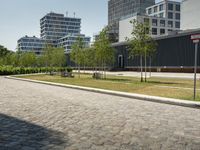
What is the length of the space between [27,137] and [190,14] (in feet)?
252

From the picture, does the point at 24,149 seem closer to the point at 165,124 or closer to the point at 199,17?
the point at 165,124

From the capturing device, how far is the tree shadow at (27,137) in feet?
19.2

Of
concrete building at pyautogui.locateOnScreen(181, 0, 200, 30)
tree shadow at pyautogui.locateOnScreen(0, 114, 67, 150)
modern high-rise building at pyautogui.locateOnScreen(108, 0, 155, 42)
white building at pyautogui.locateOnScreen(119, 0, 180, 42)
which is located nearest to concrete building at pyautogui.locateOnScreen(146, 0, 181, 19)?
white building at pyautogui.locateOnScreen(119, 0, 180, 42)

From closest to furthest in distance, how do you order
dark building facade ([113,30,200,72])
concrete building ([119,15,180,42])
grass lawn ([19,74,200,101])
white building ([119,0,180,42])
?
grass lawn ([19,74,200,101]), dark building facade ([113,30,200,72]), concrete building ([119,15,180,42]), white building ([119,0,180,42])

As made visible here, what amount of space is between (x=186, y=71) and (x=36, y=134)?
139ft

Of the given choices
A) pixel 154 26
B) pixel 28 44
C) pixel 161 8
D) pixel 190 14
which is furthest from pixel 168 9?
pixel 28 44

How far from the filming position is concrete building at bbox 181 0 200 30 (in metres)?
75.7

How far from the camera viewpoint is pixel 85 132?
23.3ft

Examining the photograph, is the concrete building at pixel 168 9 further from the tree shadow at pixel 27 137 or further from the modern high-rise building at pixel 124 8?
the tree shadow at pixel 27 137

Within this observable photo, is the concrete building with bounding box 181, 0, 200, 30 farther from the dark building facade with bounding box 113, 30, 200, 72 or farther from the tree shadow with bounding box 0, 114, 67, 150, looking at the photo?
the tree shadow with bounding box 0, 114, 67, 150

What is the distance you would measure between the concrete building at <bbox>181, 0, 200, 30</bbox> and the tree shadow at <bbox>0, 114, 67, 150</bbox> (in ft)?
242

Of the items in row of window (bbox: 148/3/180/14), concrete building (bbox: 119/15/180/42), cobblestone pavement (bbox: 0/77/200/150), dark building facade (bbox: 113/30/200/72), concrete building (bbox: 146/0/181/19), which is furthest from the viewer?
row of window (bbox: 148/3/180/14)

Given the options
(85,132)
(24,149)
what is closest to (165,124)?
(85,132)

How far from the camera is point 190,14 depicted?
77.6m
